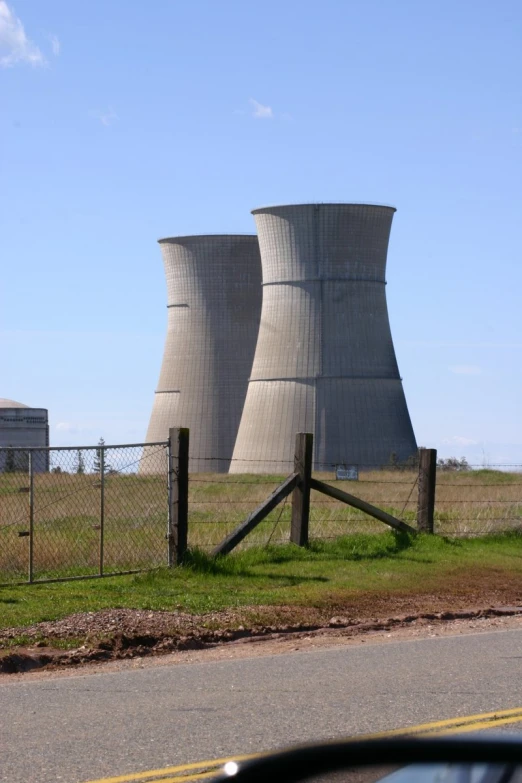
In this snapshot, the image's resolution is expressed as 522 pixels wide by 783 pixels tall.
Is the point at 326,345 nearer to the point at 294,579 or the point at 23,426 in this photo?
the point at 23,426

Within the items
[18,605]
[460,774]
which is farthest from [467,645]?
[460,774]

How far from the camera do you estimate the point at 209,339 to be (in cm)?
4744

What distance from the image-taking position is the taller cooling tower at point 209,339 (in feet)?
154

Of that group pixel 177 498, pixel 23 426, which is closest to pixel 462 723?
pixel 177 498

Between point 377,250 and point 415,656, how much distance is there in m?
32.6

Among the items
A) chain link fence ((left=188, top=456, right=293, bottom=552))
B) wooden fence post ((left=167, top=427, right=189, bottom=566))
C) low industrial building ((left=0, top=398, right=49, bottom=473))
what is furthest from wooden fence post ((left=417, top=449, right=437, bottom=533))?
low industrial building ((left=0, top=398, right=49, bottom=473))

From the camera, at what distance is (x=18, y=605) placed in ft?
33.9

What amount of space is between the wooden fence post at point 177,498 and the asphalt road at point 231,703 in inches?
158

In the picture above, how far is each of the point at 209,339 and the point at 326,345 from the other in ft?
27.6

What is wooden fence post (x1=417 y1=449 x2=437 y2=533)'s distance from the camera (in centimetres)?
1586

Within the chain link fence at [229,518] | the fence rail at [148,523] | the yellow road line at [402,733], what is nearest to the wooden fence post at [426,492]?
the fence rail at [148,523]

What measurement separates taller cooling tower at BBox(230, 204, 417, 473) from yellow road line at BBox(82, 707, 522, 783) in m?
32.8

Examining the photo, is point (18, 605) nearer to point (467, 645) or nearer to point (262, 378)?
point (467, 645)

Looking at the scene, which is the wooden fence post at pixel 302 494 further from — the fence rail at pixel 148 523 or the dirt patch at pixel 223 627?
the dirt patch at pixel 223 627
